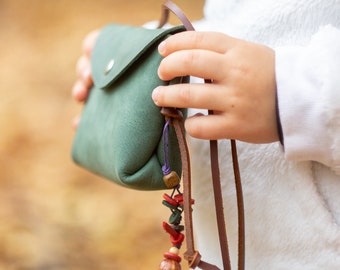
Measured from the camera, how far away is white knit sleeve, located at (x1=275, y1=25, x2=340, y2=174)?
504 mm

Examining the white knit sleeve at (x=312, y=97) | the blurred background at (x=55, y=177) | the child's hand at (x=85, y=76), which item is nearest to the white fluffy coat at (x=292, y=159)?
the white knit sleeve at (x=312, y=97)

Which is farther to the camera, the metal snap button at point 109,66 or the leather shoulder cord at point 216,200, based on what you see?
the metal snap button at point 109,66

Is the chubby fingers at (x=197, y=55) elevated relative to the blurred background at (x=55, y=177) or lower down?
lower down

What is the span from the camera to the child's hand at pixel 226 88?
523mm

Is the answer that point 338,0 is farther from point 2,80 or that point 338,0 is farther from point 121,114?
point 2,80

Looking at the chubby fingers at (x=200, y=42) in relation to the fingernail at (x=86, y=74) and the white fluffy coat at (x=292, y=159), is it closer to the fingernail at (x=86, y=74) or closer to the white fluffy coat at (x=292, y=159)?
the white fluffy coat at (x=292, y=159)

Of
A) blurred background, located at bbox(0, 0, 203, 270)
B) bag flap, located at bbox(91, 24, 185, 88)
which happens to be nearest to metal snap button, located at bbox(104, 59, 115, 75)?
bag flap, located at bbox(91, 24, 185, 88)

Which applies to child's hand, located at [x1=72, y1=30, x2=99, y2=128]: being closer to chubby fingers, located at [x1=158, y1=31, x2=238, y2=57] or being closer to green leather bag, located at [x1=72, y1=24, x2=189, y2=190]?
green leather bag, located at [x1=72, y1=24, x2=189, y2=190]

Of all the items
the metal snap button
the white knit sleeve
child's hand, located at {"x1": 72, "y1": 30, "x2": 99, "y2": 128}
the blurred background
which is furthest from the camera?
the blurred background

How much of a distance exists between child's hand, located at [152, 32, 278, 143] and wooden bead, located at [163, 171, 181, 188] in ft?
0.16

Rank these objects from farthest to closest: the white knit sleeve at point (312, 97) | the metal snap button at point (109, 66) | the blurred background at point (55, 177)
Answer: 1. the blurred background at point (55, 177)
2. the metal snap button at point (109, 66)
3. the white knit sleeve at point (312, 97)

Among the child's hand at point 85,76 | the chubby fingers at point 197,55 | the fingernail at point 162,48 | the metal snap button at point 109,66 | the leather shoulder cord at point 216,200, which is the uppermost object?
the child's hand at point 85,76

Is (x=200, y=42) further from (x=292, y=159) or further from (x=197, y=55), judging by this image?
(x=292, y=159)

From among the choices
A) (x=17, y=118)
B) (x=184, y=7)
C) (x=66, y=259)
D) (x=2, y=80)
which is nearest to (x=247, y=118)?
(x=66, y=259)
